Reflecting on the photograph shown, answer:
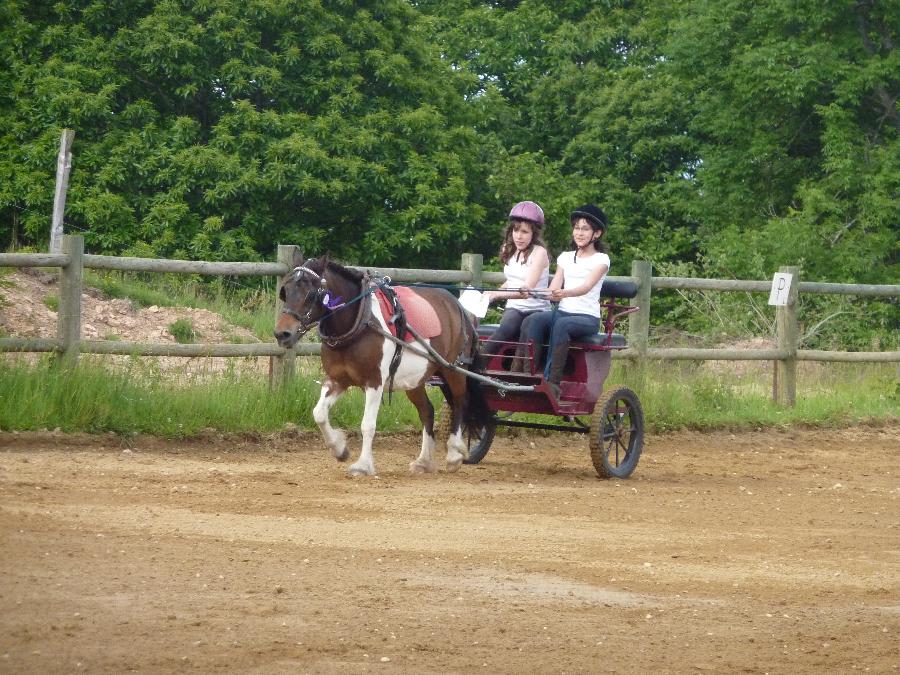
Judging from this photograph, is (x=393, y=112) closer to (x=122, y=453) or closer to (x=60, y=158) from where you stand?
(x=60, y=158)

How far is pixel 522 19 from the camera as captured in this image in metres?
34.1

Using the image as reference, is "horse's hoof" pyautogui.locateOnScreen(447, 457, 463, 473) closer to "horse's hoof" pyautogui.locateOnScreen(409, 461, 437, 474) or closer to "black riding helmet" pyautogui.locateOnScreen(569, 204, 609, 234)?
"horse's hoof" pyautogui.locateOnScreen(409, 461, 437, 474)

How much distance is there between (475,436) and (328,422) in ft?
5.46

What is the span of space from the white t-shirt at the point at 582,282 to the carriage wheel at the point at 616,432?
28.8 inches

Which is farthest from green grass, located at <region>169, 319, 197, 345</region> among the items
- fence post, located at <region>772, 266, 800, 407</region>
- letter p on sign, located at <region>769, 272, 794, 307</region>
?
fence post, located at <region>772, 266, 800, 407</region>

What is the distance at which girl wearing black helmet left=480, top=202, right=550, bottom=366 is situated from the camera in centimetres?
1201

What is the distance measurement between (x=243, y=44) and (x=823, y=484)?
15896 millimetres

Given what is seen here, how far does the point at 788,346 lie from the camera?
1712 centimetres

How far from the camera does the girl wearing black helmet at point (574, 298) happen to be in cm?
1166

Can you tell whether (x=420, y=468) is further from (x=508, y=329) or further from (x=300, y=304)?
(x=300, y=304)

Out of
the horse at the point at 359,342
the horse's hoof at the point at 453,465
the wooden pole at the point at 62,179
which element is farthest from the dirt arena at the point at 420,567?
the wooden pole at the point at 62,179

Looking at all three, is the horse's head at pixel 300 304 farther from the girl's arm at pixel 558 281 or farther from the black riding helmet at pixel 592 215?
the black riding helmet at pixel 592 215

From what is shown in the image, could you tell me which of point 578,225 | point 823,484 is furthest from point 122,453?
point 823,484

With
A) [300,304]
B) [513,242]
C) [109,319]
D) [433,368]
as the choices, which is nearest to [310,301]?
[300,304]
